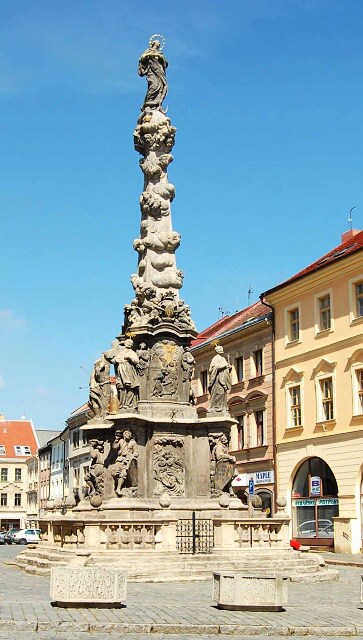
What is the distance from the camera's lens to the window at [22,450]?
95.8 metres

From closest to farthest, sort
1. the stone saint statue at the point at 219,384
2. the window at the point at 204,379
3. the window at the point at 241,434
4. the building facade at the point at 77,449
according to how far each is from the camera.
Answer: the stone saint statue at the point at 219,384
the window at the point at 241,434
the window at the point at 204,379
the building facade at the point at 77,449

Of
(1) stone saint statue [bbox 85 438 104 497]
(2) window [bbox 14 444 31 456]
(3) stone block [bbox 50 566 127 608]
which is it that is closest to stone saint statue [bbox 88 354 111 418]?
(1) stone saint statue [bbox 85 438 104 497]

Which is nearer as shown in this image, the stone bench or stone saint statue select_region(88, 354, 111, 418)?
the stone bench

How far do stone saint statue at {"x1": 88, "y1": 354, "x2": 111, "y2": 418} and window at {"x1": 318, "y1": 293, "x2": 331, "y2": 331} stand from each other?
14.3 meters

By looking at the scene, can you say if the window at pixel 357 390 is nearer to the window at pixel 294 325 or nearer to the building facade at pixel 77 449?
the window at pixel 294 325

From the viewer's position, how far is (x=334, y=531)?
106 ft

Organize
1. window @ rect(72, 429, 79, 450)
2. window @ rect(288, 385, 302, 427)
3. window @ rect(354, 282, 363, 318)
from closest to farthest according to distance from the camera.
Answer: window @ rect(354, 282, 363, 318) < window @ rect(288, 385, 302, 427) < window @ rect(72, 429, 79, 450)

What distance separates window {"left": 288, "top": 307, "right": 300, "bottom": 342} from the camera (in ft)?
123

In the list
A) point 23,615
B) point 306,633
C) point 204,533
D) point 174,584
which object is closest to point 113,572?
point 23,615

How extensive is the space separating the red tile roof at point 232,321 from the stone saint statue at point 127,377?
66.2 ft

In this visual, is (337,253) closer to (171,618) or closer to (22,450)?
(171,618)

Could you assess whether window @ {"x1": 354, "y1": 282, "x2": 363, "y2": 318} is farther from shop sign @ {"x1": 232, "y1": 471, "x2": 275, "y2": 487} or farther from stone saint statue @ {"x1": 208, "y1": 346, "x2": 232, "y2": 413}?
stone saint statue @ {"x1": 208, "y1": 346, "x2": 232, "y2": 413}

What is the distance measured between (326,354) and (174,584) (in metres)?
19.6

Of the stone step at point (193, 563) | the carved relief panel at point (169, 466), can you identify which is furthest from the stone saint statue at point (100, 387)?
the stone step at point (193, 563)
